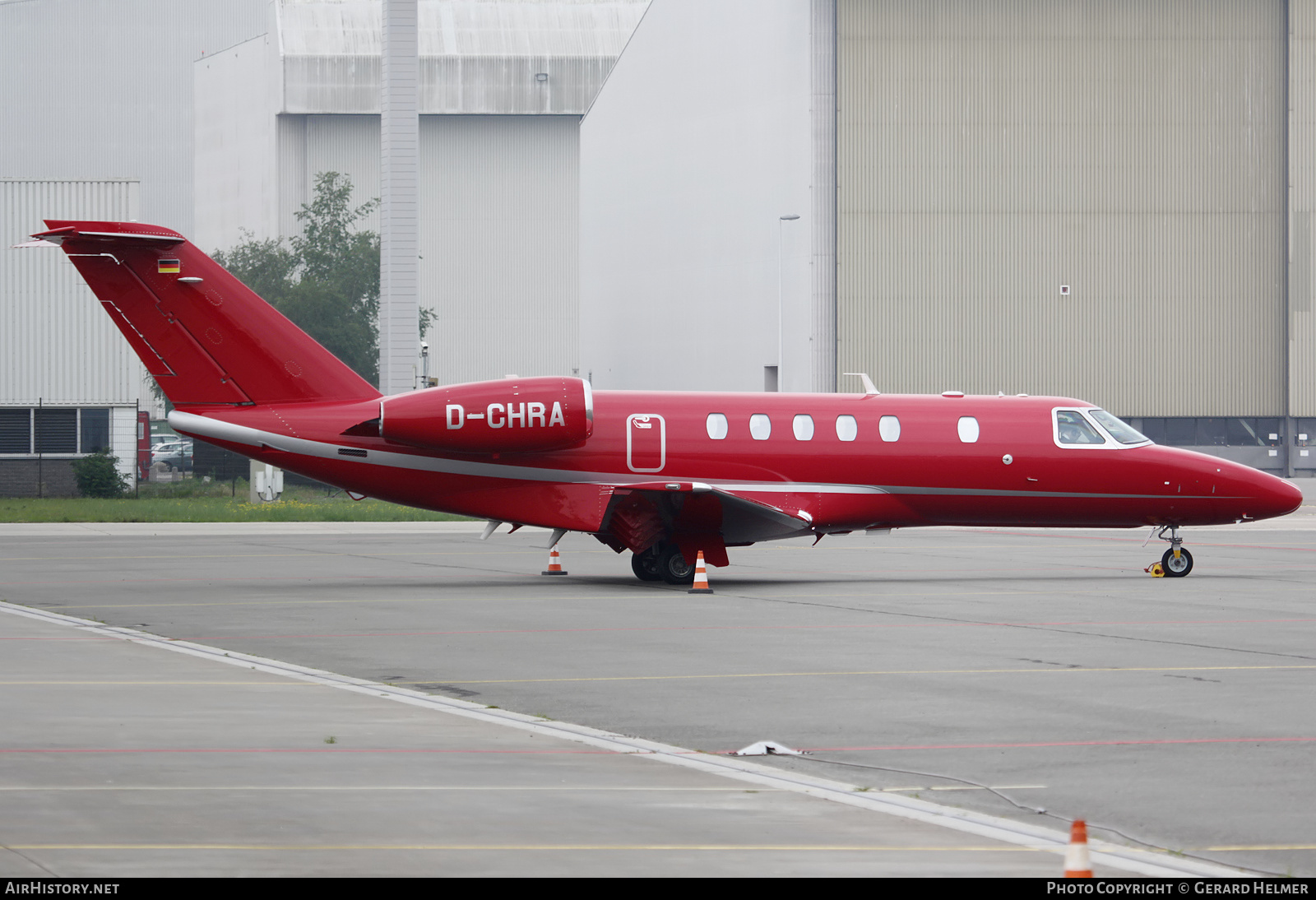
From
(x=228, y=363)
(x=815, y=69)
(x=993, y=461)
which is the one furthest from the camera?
(x=815, y=69)

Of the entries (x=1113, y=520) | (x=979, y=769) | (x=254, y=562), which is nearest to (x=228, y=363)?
(x=254, y=562)

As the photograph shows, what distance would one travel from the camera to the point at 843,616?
1977 cm

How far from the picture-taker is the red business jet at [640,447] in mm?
23047

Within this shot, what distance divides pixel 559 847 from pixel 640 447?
16377 millimetres

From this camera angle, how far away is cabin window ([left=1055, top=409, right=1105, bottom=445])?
25.6m

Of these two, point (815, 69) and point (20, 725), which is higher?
point (815, 69)

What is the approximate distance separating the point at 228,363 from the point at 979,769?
1551 cm

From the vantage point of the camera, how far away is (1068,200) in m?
59.7

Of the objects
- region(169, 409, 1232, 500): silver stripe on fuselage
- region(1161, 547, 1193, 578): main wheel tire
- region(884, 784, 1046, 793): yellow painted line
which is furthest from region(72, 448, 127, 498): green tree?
region(884, 784, 1046, 793): yellow painted line

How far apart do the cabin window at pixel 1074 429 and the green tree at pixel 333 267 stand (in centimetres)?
6041

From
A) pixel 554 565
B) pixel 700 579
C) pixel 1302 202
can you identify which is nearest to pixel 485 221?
pixel 1302 202

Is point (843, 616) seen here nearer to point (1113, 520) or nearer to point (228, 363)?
point (1113, 520)

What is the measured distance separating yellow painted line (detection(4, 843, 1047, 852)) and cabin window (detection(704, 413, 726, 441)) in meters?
16.5

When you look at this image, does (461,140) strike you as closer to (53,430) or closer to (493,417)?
(53,430)
